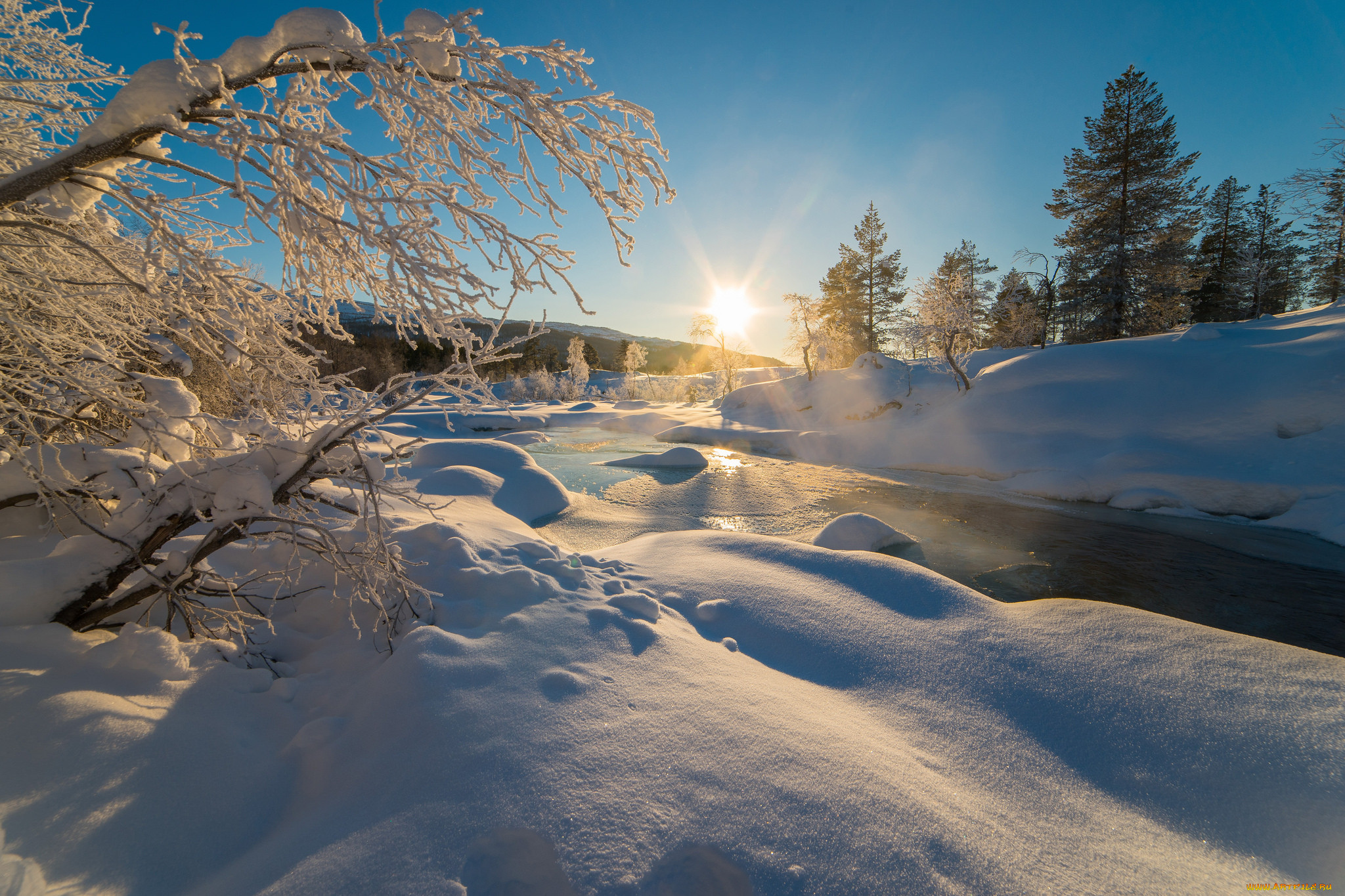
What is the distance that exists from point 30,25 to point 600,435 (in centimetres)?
1641

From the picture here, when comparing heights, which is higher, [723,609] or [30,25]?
[30,25]

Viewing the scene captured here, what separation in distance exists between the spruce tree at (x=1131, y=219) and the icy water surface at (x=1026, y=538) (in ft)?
56.0

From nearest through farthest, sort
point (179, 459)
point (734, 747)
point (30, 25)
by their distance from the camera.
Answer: point (734, 747)
point (179, 459)
point (30, 25)

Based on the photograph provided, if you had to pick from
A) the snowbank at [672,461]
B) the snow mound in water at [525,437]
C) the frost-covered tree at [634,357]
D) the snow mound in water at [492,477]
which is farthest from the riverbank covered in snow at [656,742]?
the frost-covered tree at [634,357]

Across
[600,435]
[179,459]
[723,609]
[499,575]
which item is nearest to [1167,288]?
[600,435]

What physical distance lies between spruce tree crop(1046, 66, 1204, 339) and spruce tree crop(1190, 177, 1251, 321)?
10.2 m

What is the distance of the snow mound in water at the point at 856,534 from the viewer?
5.91 metres

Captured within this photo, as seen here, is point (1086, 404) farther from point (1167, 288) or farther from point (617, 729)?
point (1167, 288)

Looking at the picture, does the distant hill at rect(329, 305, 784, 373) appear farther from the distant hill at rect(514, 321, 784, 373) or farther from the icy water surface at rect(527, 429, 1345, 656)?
the icy water surface at rect(527, 429, 1345, 656)

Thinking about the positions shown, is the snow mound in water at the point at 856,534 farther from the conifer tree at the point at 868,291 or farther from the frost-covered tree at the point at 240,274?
the conifer tree at the point at 868,291

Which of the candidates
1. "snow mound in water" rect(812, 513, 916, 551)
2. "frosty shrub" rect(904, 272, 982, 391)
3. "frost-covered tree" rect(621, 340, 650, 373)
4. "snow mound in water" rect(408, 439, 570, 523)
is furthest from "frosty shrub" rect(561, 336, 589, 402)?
"snow mound in water" rect(812, 513, 916, 551)

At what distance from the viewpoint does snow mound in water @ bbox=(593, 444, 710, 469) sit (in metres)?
12.5

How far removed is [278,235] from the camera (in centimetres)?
175

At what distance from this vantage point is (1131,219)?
19.9 meters
